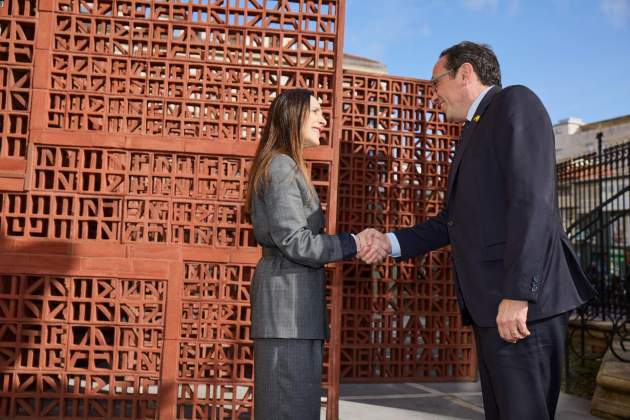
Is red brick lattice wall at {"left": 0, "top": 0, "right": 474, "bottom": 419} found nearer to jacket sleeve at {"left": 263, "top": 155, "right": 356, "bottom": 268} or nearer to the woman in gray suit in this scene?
the woman in gray suit

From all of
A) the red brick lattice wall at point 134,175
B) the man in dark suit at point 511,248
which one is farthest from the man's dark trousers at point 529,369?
the red brick lattice wall at point 134,175

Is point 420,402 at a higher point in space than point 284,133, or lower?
lower

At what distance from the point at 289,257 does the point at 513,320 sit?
3.04ft

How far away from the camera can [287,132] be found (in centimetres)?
266

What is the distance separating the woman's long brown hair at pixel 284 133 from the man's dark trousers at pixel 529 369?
1079mm

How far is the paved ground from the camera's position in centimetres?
488

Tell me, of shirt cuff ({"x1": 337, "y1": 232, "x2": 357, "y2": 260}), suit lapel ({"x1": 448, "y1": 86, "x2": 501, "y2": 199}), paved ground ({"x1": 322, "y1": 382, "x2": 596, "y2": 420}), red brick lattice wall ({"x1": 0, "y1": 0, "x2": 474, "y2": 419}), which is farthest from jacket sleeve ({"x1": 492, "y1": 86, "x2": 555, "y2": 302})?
paved ground ({"x1": 322, "y1": 382, "x2": 596, "y2": 420})

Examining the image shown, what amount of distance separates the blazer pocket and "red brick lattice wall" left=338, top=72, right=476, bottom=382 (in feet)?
14.2

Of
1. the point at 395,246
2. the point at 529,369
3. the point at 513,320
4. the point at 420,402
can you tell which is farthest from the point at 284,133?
the point at 420,402

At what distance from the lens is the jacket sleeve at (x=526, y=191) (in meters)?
2.10

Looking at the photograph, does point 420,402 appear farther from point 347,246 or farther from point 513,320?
point 513,320

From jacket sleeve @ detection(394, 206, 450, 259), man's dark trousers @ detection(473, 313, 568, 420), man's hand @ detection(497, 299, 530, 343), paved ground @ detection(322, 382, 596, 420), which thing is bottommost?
paved ground @ detection(322, 382, 596, 420)

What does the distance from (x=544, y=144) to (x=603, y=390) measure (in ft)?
12.2

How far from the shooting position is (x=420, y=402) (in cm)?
549
